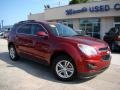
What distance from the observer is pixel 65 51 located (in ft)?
20.0

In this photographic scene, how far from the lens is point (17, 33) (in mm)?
8883

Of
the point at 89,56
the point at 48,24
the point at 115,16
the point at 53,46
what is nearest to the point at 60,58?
the point at 53,46

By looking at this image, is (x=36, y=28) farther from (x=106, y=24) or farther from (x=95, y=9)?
(x=106, y=24)

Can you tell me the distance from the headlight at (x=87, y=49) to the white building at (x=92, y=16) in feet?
57.3

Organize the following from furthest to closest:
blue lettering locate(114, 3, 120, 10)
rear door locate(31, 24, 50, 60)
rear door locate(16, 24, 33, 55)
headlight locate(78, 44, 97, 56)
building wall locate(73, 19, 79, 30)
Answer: building wall locate(73, 19, 79, 30) → blue lettering locate(114, 3, 120, 10) → rear door locate(16, 24, 33, 55) → rear door locate(31, 24, 50, 60) → headlight locate(78, 44, 97, 56)

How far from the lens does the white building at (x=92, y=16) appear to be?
23070mm

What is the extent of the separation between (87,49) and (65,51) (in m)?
0.66

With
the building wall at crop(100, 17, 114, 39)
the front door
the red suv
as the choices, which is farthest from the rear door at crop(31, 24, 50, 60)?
the front door

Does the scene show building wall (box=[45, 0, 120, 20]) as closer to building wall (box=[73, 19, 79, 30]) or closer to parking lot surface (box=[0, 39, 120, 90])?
building wall (box=[73, 19, 79, 30])

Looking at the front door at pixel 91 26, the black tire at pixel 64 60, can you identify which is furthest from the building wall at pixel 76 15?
the black tire at pixel 64 60

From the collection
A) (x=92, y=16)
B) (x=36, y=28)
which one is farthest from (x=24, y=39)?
(x=92, y=16)

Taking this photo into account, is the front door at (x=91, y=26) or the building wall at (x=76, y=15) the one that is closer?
the building wall at (x=76, y=15)

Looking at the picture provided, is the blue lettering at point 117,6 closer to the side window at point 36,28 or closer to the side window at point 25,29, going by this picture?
the side window at point 25,29

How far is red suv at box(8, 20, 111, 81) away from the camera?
19.1 feet
